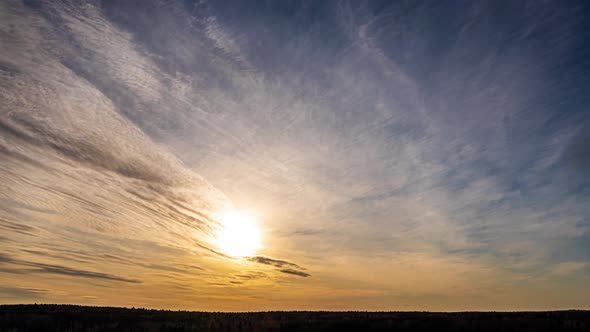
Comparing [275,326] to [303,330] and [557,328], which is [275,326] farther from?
[557,328]

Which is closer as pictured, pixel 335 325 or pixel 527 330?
pixel 527 330

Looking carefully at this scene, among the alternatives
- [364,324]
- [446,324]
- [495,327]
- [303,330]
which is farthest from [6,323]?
[495,327]

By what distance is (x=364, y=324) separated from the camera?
977 inches

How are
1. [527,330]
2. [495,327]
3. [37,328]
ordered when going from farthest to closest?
[37,328] → [495,327] → [527,330]

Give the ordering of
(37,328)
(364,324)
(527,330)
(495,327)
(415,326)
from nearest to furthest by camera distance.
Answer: (527,330) < (495,327) < (415,326) < (364,324) < (37,328)

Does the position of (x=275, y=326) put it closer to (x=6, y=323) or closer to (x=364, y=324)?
(x=364, y=324)

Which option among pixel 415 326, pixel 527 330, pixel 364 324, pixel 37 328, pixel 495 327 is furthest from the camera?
pixel 37 328

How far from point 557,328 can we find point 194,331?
2362 cm

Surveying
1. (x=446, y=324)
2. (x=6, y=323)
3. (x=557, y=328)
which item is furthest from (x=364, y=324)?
(x=6, y=323)

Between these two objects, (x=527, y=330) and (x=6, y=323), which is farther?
(x=6, y=323)

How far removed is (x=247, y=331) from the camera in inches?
901

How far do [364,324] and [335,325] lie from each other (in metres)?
2.23

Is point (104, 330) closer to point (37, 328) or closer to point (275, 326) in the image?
point (37, 328)

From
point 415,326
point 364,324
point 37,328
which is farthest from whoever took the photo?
point 37,328
